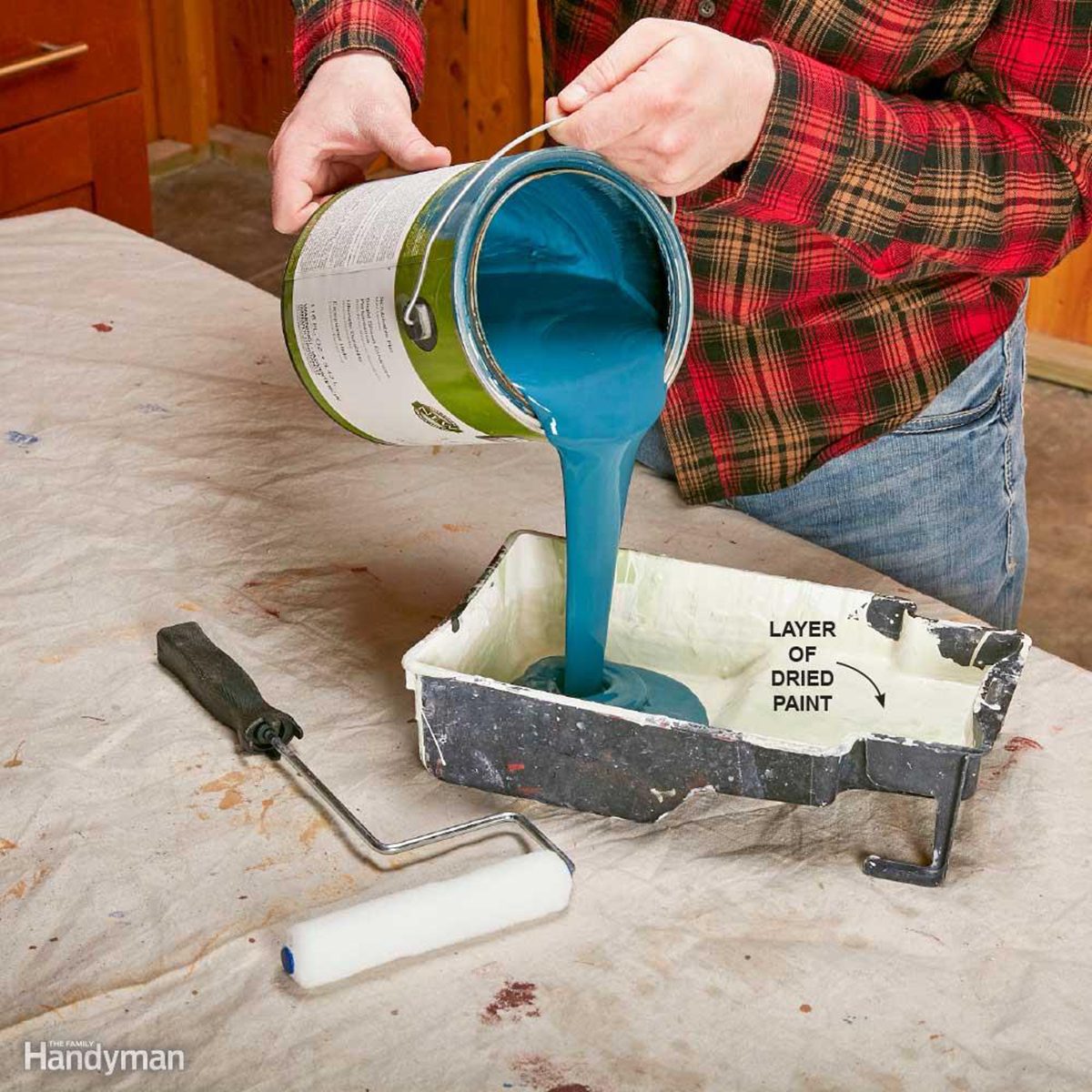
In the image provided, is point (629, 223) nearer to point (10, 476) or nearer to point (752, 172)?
point (752, 172)

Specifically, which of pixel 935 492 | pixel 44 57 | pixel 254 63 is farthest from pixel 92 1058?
pixel 254 63

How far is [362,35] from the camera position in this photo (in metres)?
1.09

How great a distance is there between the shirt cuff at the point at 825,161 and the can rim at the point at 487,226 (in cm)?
11

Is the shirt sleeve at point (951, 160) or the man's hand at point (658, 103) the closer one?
the man's hand at point (658, 103)

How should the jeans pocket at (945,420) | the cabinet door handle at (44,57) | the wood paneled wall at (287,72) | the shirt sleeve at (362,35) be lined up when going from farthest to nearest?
the wood paneled wall at (287,72) < the cabinet door handle at (44,57) < the jeans pocket at (945,420) < the shirt sleeve at (362,35)

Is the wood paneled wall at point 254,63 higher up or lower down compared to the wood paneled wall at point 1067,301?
higher up

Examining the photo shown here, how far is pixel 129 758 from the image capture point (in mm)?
934

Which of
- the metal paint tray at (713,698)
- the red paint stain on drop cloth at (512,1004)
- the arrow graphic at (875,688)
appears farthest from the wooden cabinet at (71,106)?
the red paint stain on drop cloth at (512,1004)

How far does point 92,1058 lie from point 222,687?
29 cm

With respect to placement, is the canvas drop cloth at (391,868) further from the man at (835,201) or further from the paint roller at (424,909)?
the man at (835,201)

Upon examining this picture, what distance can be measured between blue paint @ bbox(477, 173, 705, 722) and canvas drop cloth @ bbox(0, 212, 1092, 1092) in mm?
158

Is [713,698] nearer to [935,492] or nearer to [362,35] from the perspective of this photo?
[935,492]

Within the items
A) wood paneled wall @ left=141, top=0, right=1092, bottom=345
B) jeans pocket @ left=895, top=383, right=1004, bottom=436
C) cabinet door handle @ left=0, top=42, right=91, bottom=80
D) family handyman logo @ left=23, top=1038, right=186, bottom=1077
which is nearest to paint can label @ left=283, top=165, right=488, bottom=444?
family handyman logo @ left=23, top=1038, right=186, bottom=1077

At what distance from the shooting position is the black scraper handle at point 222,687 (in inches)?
37.0
